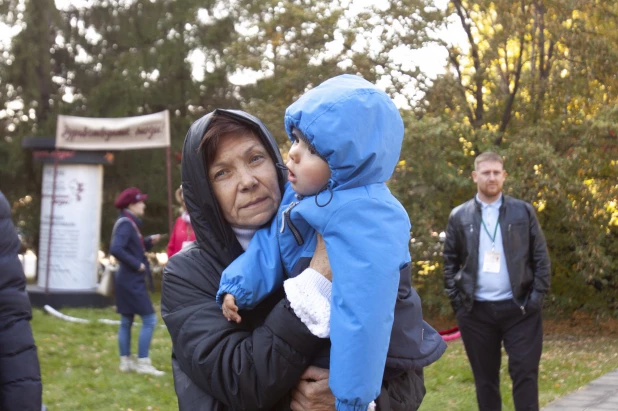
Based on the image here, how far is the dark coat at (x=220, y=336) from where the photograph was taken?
2033 mm

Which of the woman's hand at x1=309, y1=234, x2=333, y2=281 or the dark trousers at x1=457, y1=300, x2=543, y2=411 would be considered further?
the dark trousers at x1=457, y1=300, x2=543, y2=411

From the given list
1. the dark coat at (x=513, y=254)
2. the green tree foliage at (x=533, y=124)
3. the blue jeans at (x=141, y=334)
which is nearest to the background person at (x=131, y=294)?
the blue jeans at (x=141, y=334)

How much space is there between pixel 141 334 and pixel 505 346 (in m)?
4.23

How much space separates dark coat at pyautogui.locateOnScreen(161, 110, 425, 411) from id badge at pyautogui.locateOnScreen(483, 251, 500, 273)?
4196 millimetres

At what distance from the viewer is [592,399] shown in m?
7.50

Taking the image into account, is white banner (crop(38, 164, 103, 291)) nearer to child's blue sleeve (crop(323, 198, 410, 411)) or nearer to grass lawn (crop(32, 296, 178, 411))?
grass lawn (crop(32, 296, 178, 411))

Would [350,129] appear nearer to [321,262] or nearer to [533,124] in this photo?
[321,262]

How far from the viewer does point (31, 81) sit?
21703mm

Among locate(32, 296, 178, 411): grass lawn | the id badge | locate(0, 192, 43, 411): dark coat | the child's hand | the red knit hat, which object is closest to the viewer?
the child's hand

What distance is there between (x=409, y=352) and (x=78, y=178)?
1425cm

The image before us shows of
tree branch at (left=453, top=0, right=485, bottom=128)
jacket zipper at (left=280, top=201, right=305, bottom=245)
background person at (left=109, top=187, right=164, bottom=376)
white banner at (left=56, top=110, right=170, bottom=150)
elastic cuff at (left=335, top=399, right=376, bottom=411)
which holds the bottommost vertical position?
background person at (left=109, top=187, right=164, bottom=376)

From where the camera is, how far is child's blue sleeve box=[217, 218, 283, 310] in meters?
2.08

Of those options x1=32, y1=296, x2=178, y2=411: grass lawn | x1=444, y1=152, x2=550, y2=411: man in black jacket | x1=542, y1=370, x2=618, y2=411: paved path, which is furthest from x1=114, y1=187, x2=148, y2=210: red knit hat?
x1=542, y1=370, x2=618, y2=411: paved path

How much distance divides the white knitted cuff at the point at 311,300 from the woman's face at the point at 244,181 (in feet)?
0.87
